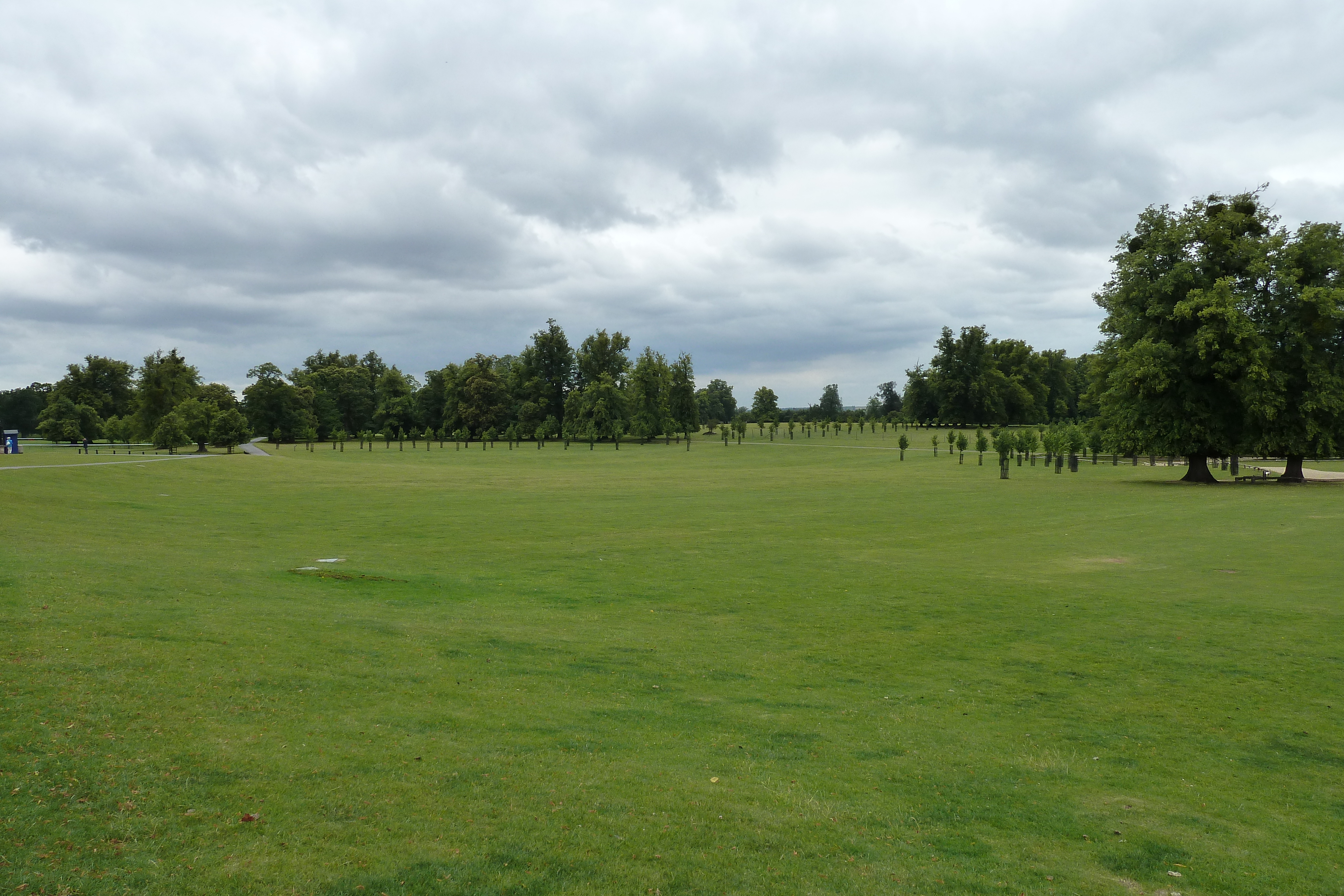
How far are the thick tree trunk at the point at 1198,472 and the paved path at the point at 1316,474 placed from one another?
385cm

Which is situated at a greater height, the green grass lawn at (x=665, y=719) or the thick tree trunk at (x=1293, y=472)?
the thick tree trunk at (x=1293, y=472)

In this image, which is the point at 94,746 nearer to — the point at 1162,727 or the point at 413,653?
the point at 413,653

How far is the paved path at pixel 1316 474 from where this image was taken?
1861 inches

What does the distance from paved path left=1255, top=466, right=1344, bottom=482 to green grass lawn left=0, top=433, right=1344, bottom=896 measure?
3113 centimetres

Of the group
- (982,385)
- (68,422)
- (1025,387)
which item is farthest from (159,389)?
(1025,387)

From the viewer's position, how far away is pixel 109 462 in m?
54.1

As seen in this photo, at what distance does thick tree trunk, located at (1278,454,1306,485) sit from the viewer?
4519 centimetres

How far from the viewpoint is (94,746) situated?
6875 mm

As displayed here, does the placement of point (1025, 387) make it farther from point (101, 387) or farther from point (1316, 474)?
point (101, 387)

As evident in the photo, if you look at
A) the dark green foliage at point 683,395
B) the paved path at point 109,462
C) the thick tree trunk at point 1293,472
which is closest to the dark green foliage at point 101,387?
the paved path at point 109,462

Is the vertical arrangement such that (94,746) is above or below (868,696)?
above

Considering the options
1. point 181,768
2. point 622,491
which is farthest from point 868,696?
point 622,491

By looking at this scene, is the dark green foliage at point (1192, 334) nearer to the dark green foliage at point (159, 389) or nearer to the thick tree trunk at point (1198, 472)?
the thick tree trunk at point (1198, 472)

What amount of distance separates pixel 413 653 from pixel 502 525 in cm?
1882
